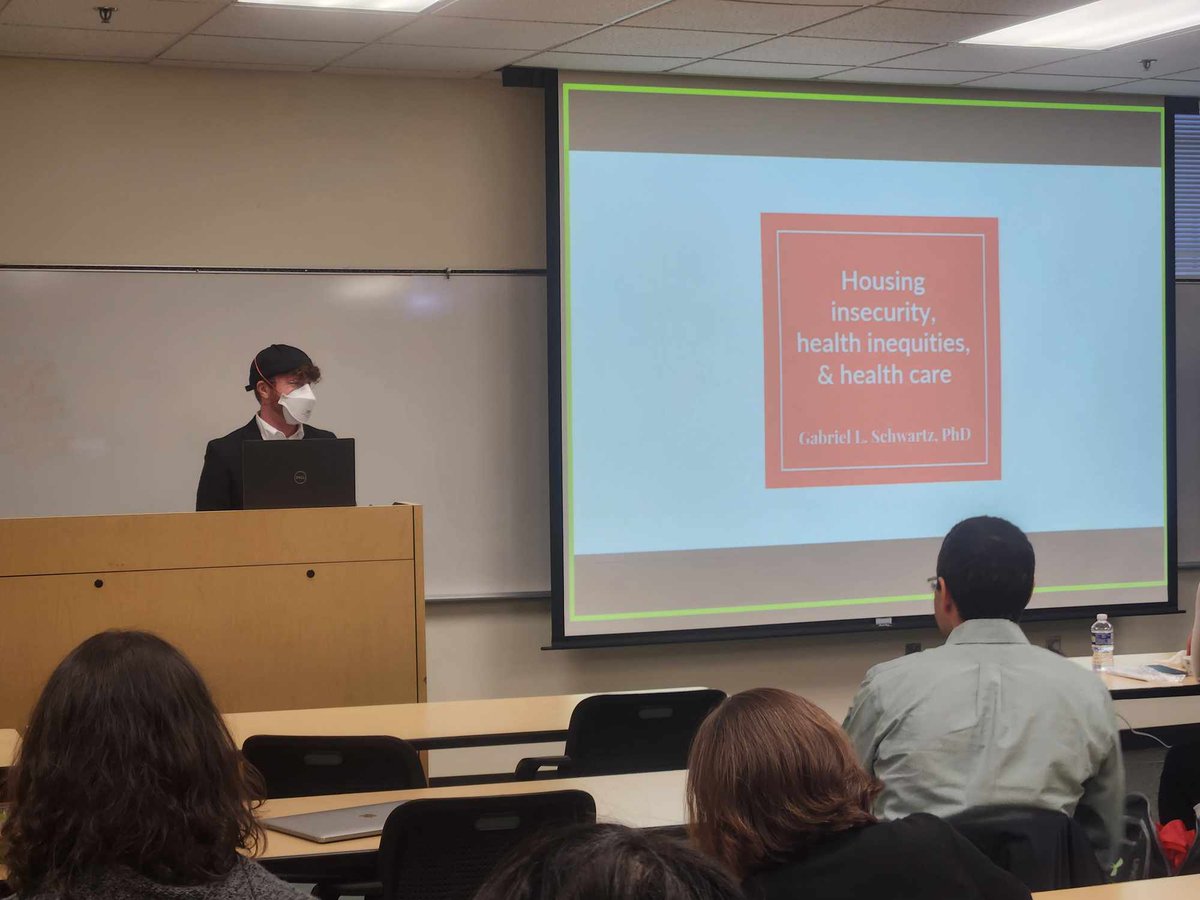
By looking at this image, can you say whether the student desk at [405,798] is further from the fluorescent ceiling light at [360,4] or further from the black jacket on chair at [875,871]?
the fluorescent ceiling light at [360,4]

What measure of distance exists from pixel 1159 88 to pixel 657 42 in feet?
8.27

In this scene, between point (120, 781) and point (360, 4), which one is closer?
point (120, 781)

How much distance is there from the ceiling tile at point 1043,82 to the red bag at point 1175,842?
340cm

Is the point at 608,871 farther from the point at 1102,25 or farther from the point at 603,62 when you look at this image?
the point at 1102,25

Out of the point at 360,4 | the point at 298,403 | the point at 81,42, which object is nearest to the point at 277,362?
the point at 298,403

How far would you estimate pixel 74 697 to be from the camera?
1536 millimetres

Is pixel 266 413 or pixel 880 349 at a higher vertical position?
pixel 880 349

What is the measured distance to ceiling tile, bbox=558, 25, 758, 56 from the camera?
4.83 meters

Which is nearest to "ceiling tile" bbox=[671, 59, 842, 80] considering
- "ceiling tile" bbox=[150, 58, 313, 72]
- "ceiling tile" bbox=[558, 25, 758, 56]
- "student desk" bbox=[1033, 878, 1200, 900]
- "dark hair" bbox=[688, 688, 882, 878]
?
"ceiling tile" bbox=[558, 25, 758, 56]

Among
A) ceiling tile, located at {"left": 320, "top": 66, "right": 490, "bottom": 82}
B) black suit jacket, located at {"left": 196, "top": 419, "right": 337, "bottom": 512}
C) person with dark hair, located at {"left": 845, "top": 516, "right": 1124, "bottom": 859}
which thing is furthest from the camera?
ceiling tile, located at {"left": 320, "top": 66, "right": 490, "bottom": 82}

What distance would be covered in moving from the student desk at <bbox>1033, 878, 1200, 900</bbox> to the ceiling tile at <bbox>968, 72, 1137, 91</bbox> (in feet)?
13.9

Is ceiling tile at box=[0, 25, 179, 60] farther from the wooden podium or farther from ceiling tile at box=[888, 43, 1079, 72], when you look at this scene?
ceiling tile at box=[888, 43, 1079, 72]

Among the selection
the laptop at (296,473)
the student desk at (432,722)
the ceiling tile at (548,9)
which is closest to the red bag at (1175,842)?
the student desk at (432,722)

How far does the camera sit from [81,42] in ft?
15.7
